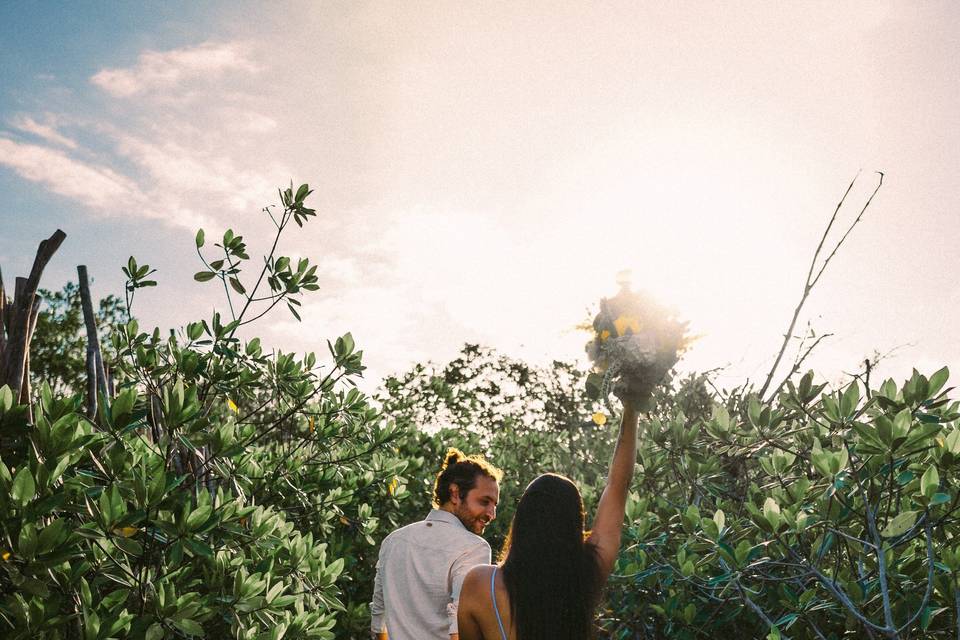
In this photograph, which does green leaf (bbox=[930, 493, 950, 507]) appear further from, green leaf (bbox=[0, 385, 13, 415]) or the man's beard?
green leaf (bbox=[0, 385, 13, 415])

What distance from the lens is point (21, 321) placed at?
9.48ft

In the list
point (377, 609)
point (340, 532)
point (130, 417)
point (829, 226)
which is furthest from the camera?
point (340, 532)

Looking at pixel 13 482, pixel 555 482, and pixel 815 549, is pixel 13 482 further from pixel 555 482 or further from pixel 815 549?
pixel 815 549

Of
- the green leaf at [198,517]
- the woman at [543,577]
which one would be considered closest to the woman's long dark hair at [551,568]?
the woman at [543,577]

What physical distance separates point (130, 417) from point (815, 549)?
126 inches

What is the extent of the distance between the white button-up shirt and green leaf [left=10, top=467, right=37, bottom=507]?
1.58 metres

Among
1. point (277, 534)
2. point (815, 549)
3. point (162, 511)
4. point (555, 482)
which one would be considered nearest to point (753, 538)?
point (815, 549)

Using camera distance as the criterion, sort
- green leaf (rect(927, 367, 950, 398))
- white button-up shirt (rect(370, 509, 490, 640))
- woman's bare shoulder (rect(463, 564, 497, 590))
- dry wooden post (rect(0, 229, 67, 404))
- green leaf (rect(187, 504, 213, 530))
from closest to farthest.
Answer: woman's bare shoulder (rect(463, 564, 497, 590)) → green leaf (rect(187, 504, 213, 530)) → green leaf (rect(927, 367, 950, 398)) → dry wooden post (rect(0, 229, 67, 404)) → white button-up shirt (rect(370, 509, 490, 640))

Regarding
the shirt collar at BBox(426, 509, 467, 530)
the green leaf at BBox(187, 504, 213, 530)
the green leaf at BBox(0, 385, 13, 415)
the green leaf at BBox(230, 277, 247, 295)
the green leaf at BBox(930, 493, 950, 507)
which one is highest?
the green leaf at BBox(230, 277, 247, 295)

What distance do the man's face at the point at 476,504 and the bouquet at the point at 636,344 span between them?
1.28 meters

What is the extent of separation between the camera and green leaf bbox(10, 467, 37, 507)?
6.64ft

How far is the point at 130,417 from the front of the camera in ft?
8.02

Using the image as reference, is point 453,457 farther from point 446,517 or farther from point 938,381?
point 938,381

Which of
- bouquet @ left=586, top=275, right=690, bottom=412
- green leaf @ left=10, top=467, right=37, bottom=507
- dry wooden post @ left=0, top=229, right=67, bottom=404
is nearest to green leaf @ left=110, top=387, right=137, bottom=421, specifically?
green leaf @ left=10, top=467, right=37, bottom=507
